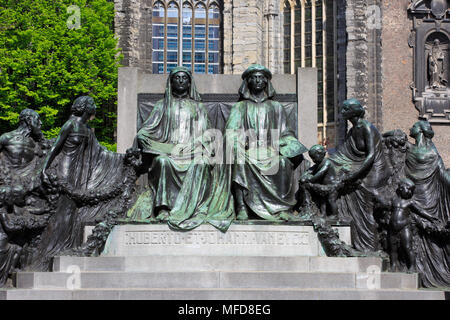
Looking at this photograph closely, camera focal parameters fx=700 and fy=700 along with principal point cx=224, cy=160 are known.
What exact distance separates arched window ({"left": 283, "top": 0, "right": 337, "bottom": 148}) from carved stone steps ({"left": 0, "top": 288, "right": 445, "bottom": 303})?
2492cm

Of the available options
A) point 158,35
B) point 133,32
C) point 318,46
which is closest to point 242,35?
point 318,46

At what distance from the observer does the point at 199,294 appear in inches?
369

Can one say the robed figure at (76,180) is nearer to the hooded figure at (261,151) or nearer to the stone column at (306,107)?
the hooded figure at (261,151)

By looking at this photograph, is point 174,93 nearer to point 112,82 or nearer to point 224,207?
point 224,207

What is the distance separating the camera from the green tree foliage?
2759 centimetres

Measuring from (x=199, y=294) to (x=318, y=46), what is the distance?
2757 centimetres

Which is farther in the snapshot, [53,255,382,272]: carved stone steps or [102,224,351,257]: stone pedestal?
[102,224,351,257]: stone pedestal

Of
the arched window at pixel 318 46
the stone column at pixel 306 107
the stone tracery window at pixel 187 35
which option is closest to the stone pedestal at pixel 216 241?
the stone column at pixel 306 107

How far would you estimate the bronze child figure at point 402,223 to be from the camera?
1073 centimetres

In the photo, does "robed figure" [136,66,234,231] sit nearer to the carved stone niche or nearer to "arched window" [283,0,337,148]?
"arched window" [283,0,337,148]

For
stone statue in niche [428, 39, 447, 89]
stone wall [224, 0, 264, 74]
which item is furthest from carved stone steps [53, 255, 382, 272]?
stone statue in niche [428, 39, 447, 89]

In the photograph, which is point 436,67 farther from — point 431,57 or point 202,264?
point 202,264

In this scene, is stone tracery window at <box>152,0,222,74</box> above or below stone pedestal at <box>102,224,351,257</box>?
above
